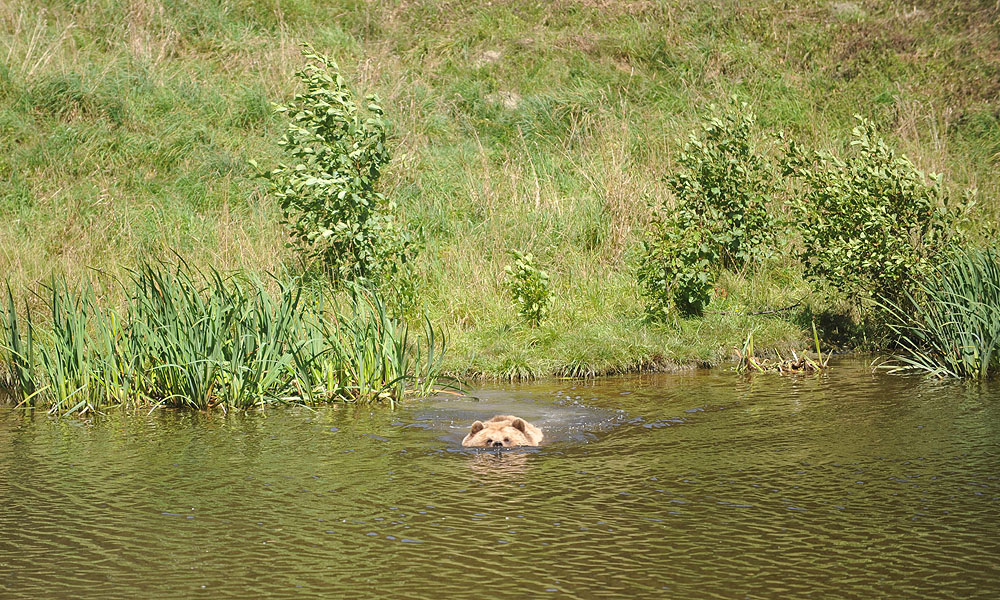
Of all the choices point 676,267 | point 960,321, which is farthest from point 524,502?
point 676,267

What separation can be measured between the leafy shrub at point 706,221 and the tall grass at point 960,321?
2.15 metres

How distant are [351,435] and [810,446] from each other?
126 inches

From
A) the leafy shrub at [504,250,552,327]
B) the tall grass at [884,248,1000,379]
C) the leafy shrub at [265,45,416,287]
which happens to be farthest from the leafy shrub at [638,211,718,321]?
the leafy shrub at [265,45,416,287]

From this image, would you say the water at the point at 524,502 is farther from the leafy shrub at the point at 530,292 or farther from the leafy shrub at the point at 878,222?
the leafy shrub at the point at 530,292

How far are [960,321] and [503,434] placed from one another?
4.88 m

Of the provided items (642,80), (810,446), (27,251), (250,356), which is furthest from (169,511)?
(642,80)

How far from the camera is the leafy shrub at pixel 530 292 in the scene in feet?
36.9

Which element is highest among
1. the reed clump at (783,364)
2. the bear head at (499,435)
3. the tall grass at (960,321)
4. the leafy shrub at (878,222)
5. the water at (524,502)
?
the leafy shrub at (878,222)

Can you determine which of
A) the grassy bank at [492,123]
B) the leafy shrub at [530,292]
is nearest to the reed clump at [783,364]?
the grassy bank at [492,123]

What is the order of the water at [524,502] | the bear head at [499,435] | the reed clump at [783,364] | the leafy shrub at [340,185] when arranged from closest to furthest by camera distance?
the water at [524,502]
the bear head at [499,435]
the reed clump at [783,364]
the leafy shrub at [340,185]

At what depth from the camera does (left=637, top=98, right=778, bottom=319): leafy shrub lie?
37.0 ft

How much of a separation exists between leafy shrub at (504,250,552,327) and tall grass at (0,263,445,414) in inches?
83.7

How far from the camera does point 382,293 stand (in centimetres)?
1148

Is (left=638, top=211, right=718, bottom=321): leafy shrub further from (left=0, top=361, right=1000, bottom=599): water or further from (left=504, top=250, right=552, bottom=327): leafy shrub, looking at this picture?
(left=0, top=361, right=1000, bottom=599): water
